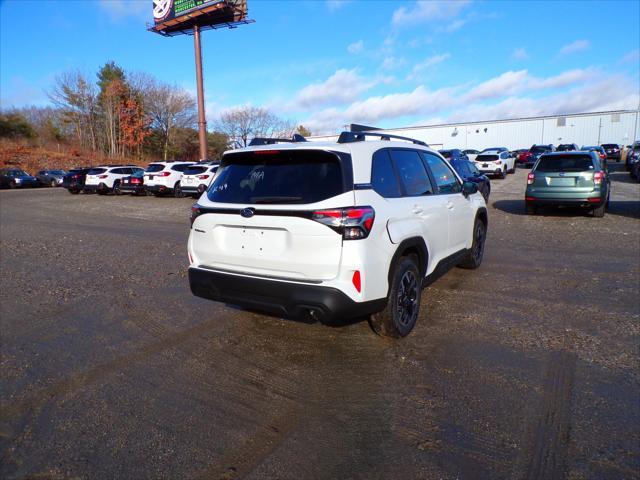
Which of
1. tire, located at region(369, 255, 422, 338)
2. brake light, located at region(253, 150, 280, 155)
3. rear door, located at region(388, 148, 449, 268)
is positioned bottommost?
tire, located at region(369, 255, 422, 338)

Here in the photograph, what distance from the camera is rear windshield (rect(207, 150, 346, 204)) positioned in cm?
339

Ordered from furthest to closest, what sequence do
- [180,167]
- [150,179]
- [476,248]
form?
[180,167] → [150,179] → [476,248]

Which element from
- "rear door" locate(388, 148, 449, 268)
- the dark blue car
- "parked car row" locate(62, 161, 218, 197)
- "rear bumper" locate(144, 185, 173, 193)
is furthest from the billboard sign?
"rear door" locate(388, 148, 449, 268)

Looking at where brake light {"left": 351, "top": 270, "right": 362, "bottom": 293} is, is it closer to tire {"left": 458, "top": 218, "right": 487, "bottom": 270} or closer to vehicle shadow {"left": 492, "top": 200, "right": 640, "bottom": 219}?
tire {"left": 458, "top": 218, "right": 487, "bottom": 270}

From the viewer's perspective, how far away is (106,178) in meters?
23.0

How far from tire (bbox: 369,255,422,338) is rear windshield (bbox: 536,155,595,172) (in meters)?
8.35

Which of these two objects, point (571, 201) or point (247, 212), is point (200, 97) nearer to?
point (571, 201)

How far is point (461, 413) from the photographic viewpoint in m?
2.89

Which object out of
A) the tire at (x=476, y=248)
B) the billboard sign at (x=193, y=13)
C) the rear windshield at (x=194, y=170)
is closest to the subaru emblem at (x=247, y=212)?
the tire at (x=476, y=248)

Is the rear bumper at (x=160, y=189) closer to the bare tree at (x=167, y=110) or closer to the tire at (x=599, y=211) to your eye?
the tire at (x=599, y=211)

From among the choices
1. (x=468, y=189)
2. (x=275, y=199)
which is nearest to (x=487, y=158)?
(x=468, y=189)

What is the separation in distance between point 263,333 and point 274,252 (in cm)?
119

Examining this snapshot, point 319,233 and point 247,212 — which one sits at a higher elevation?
point 247,212

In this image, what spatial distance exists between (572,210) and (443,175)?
9.61 m
